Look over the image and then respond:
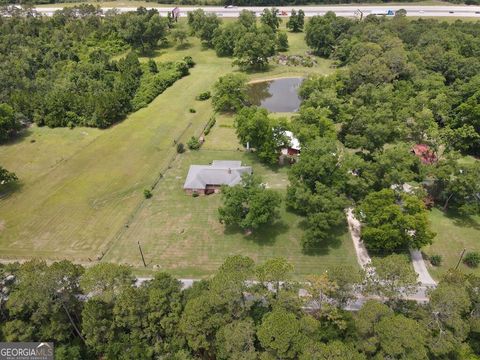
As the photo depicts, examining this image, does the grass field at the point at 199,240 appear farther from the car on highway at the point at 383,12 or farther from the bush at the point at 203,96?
the car on highway at the point at 383,12

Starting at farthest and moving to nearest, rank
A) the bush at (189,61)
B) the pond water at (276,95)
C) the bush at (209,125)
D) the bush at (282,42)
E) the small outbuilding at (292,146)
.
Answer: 1. the bush at (282,42)
2. the bush at (189,61)
3. the pond water at (276,95)
4. the bush at (209,125)
5. the small outbuilding at (292,146)

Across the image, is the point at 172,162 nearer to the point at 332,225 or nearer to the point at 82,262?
the point at 82,262

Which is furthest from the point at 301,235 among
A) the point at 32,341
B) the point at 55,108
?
the point at 55,108

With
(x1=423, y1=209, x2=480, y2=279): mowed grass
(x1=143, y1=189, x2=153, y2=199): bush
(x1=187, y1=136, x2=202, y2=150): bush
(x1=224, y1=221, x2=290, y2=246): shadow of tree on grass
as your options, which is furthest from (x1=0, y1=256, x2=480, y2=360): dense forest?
(x1=187, y1=136, x2=202, y2=150): bush

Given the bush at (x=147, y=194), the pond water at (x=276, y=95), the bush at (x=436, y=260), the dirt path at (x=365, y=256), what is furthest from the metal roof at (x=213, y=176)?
the pond water at (x=276, y=95)

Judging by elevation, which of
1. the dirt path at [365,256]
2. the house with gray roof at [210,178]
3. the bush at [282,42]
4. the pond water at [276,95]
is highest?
the bush at [282,42]
